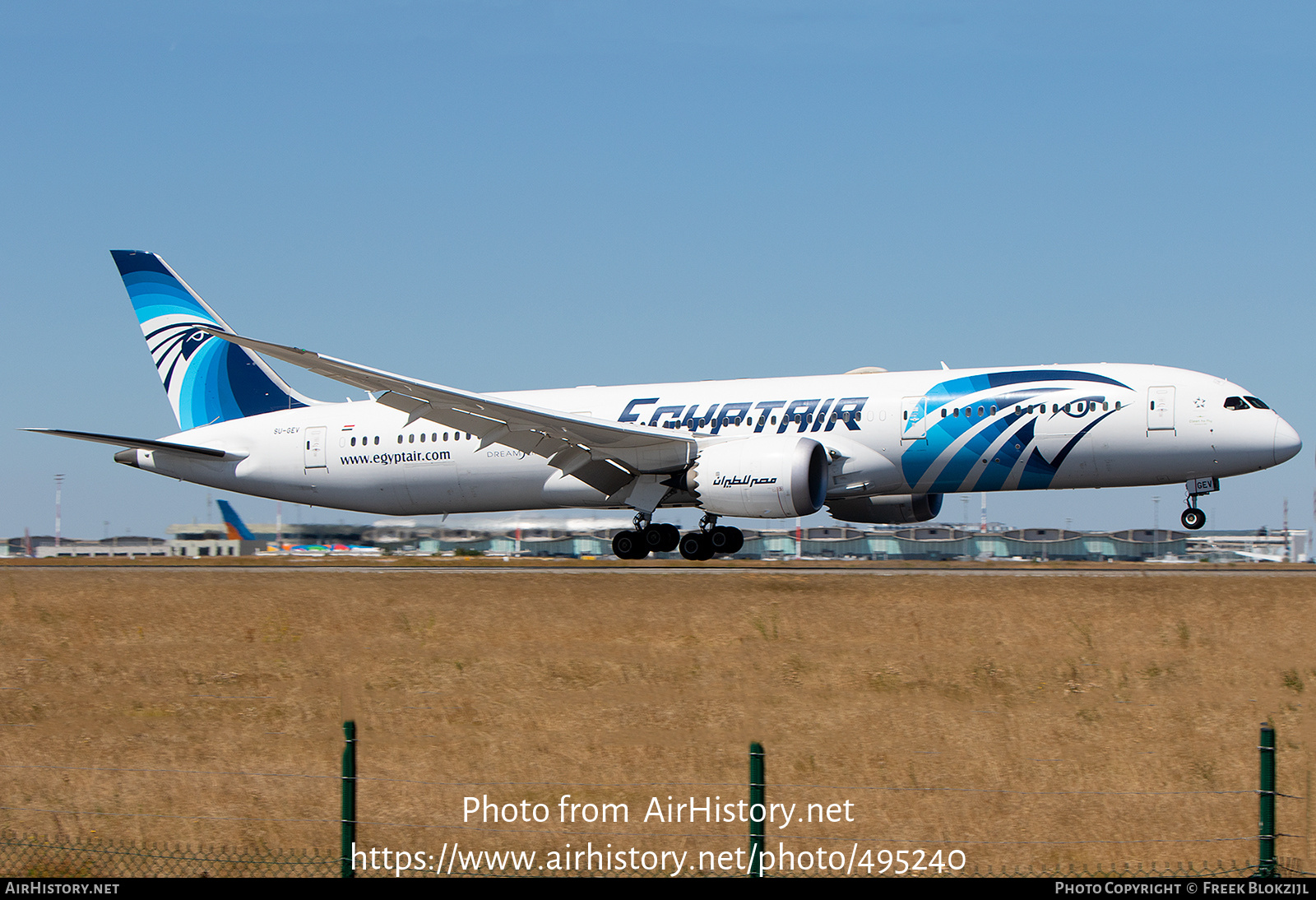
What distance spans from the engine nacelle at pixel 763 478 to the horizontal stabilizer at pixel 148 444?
1465cm

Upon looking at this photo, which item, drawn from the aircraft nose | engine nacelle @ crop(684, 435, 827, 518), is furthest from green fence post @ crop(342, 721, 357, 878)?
the aircraft nose

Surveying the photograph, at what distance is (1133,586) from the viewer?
21.8 meters

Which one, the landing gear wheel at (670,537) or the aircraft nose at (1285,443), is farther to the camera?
the landing gear wheel at (670,537)

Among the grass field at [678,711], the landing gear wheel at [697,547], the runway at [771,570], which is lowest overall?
the grass field at [678,711]

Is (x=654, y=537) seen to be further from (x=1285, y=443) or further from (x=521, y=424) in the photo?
(x=1285, y=443)

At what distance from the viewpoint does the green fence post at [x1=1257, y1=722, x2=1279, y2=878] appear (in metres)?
7.93

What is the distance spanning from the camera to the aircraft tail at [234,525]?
6881cm

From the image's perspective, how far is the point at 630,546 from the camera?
96.4 feet

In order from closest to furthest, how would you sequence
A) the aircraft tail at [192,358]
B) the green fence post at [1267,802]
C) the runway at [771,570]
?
1. the green fence post at [1267,802]
2. the runway at [771,570]
3. the aircraft tail at [192,358]

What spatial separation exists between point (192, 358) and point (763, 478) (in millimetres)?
19211

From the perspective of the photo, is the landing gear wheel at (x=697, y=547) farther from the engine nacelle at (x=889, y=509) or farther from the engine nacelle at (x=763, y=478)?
the engine nacelle at (x=889, y=509)

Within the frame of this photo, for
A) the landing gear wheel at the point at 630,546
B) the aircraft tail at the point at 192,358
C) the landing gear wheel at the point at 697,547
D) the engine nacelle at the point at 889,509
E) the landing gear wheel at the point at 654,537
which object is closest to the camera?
the landing gear wheel at the point at 697,547

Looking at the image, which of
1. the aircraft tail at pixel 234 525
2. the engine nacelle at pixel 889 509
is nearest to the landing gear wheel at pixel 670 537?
the engine nacelle at pixel 889 509
